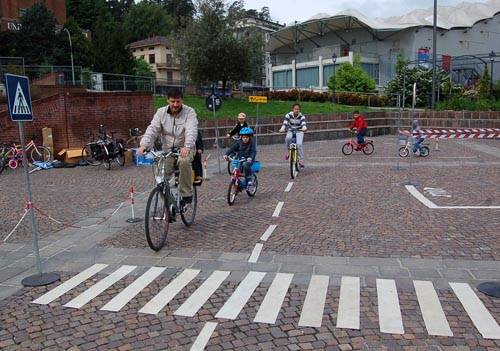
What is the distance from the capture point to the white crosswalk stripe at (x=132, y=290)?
16.9ft

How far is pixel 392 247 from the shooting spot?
274 inches

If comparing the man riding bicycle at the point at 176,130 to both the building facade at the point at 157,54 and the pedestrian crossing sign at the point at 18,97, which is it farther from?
the building facade at the point at 157,54

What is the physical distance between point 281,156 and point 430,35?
→ 4943cm

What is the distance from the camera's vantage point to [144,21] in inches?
3939

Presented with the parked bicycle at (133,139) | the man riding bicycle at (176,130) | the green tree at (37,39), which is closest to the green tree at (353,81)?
the parked bicycle at (133,139)

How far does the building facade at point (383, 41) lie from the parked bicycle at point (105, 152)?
144 feet

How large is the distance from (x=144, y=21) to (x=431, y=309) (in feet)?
337

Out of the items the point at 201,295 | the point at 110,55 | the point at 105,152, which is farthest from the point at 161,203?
the point at 110,55

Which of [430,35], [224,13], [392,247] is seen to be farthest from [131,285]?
[430,35]

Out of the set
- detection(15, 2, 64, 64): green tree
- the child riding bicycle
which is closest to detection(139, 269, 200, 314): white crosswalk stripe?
the child riding bicycle

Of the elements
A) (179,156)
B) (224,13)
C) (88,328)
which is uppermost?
(224,13)

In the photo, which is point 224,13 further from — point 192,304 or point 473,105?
point 192,304

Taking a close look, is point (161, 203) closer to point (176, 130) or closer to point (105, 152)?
point (176, 130)

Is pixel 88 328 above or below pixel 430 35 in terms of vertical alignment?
below
